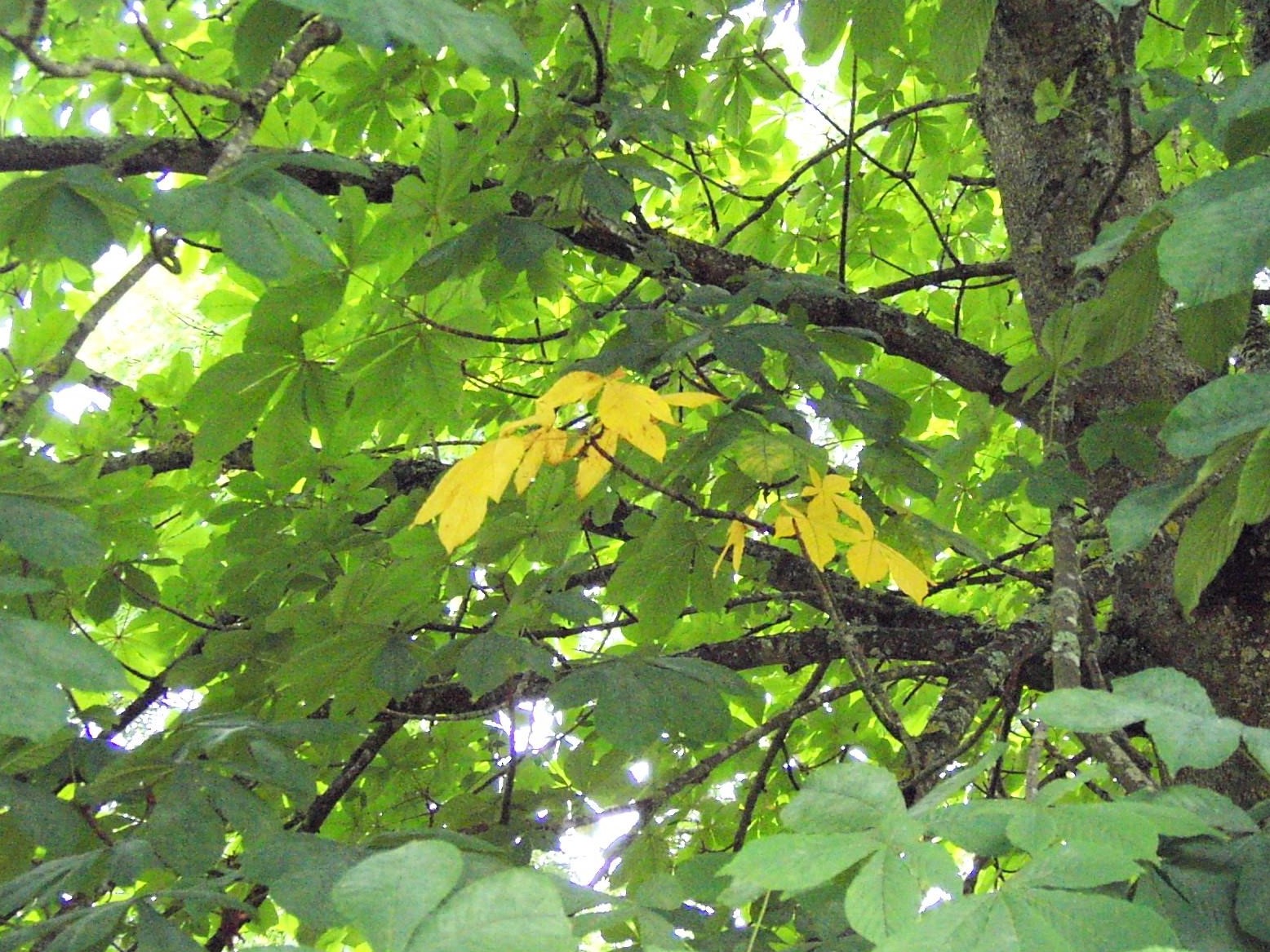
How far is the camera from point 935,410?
7.75 feet

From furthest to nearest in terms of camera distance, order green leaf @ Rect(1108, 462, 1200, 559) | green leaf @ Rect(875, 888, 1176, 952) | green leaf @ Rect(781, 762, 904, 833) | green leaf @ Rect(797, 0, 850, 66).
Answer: green leaf @ Rect(797, 0, 850, 66), green leaf @ Rect(1108, 462, 1200, 559), green leaf @ Rect(781, 762, 904, 833), green leaf @ Rect(875, 888, 1176, 952)

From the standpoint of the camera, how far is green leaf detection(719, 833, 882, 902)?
1.79ft

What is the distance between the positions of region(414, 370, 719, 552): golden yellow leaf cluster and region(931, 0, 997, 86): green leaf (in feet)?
3.08

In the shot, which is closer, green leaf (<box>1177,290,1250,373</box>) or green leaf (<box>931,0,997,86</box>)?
green leaf (<box>1177,290,1250,373</box>)

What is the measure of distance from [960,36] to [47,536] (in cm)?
134

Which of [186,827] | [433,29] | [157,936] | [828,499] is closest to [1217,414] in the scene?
[828,499]

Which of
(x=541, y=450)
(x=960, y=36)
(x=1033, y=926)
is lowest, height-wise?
(x=1033, y=926)

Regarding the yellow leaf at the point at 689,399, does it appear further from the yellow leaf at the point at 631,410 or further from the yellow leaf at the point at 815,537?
the yellow leaf at the point at 815,537

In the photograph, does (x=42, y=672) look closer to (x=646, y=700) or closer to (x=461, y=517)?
(x=461, y=517)

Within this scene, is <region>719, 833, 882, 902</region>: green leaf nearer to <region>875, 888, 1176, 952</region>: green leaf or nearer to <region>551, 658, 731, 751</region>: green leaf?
<region>875, 888, 1176, 952</region>: green leaf

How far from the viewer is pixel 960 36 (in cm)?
156

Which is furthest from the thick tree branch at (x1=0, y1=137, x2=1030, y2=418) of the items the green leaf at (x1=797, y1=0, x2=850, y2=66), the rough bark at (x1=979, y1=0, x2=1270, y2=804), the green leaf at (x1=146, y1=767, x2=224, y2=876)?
the green leaf at (x1=146, y1=767, x2=224, y2=876)

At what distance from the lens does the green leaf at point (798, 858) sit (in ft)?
1.79

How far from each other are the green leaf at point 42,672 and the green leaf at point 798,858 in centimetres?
42
